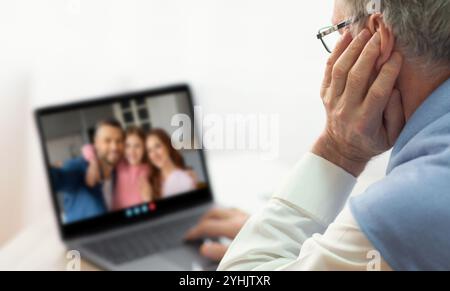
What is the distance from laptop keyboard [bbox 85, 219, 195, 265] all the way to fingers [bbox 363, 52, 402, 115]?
0.54m

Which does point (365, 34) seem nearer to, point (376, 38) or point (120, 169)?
point (376, 38)

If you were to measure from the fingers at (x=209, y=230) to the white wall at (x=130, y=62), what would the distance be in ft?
0.63

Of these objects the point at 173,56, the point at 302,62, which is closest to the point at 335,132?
the point at 302,62

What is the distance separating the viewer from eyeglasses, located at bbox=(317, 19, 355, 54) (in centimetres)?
67

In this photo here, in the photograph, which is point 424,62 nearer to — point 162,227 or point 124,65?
point 162,227

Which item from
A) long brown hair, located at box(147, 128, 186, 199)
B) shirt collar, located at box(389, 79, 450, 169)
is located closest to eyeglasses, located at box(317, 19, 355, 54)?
shirt collar, located at box(389, 79, 450, 169)

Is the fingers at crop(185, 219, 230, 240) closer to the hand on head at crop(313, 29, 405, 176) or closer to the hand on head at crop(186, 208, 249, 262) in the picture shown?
the hand on head at crop(186, 208, 249, 262)

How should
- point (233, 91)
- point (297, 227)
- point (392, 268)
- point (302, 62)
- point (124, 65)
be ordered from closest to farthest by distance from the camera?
point (392, 268) → point (297, 227) → point (302, 62) → point (233, 91) → point (124, 65)

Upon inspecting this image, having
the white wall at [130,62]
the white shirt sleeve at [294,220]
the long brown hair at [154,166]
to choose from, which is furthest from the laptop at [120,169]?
the white shirt sleeve at [294,220]

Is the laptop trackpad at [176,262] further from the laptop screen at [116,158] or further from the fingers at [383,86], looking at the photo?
the fingers at [383,86]

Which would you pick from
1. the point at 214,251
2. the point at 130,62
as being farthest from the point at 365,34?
the point at 130,62

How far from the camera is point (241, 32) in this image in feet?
3.84

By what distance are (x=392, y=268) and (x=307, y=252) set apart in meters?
0.09

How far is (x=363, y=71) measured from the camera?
64 centimetres
